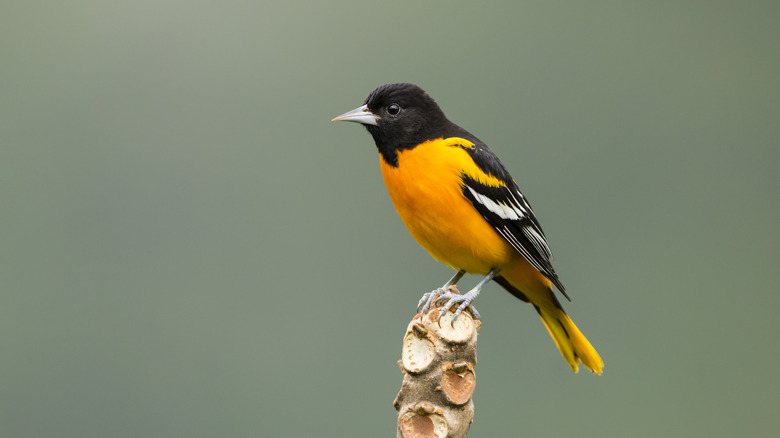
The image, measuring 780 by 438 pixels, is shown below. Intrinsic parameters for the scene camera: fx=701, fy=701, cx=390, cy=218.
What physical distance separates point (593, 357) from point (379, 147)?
116 cm

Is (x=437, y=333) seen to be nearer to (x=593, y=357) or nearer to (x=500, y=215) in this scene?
(x=500, y=215)

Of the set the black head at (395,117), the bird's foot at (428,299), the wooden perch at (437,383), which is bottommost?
the wooden perch at (437,383)

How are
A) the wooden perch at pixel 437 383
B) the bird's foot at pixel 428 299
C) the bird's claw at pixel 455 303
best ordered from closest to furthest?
the wooden perch at pixel 437 383 → the bird's claw at pixel 455 303 → the bird's foot at pixel 428 299

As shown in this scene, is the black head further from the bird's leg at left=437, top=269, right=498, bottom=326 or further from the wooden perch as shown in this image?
the wooden perch

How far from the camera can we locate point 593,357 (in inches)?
107

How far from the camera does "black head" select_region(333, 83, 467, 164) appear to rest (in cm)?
252

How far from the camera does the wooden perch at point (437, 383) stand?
1.90m

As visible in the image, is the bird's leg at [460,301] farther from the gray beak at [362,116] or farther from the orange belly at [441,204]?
the gray beak at [362,116]

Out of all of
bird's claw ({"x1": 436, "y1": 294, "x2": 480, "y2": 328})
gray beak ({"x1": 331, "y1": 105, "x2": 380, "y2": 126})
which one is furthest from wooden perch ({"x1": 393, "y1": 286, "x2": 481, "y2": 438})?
gray beak ({"x1": 331, "y1": 105, "x2": 380, "y2": 126})

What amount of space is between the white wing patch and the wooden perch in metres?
0.66

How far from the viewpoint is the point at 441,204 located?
2.46 metres

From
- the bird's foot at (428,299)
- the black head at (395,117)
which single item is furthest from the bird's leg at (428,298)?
the black head at (395,117)

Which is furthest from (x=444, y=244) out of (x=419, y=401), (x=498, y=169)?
(x=419, y=401)

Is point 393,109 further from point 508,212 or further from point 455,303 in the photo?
point 455,303
